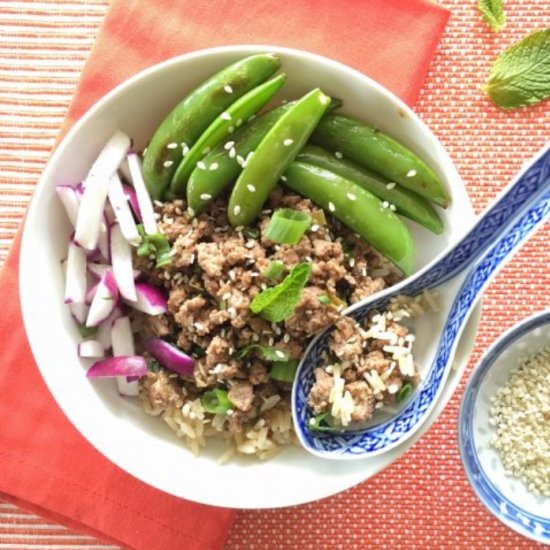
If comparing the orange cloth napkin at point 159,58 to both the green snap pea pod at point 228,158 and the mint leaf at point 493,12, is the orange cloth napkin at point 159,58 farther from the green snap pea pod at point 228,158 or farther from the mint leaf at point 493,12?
the green snap pea pod at point 228,158

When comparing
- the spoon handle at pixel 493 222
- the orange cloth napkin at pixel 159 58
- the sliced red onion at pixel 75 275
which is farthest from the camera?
the orange cloth napkin at pixel 159 58

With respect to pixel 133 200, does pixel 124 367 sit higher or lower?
lower

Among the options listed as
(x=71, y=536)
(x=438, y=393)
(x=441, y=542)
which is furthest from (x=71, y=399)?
(x=441, y=542)

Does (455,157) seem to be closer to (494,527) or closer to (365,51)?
(365,51)

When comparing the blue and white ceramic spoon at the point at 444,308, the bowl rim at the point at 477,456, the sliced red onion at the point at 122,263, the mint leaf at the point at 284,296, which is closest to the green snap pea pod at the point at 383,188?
the blue and white ceramic spoon at the point at 444,308

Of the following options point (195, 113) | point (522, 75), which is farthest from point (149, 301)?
point (522, 75)

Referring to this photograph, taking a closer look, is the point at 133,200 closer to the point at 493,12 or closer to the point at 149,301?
the point at 149,301
